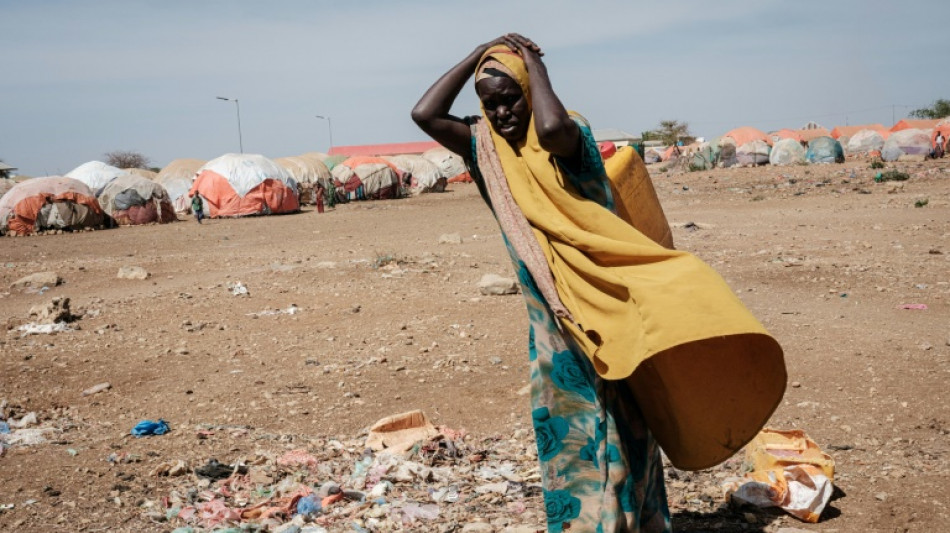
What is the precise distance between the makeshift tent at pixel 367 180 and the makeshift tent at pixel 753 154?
530 inches

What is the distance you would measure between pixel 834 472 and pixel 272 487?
2.49 metres

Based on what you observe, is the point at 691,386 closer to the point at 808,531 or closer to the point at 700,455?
the point at 700,455

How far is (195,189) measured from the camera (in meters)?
24.0

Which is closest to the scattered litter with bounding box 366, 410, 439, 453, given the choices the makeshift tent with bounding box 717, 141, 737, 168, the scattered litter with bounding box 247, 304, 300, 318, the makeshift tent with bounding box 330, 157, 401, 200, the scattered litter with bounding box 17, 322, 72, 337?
the scattered litter with bounding box 247, 304, 300, 318

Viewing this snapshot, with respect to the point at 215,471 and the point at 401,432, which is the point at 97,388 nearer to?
the point at 215,471

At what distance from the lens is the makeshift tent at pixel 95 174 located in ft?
78.0

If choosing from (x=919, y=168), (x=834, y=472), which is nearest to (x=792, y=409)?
(x=834, y=472)

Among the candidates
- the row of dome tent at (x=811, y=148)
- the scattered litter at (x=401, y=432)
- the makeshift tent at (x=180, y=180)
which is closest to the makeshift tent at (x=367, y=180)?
the makeshift tent at (x=180, y=180)

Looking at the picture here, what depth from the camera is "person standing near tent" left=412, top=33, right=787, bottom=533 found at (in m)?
2.21

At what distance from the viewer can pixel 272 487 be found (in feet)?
12.6

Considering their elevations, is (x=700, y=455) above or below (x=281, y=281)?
above

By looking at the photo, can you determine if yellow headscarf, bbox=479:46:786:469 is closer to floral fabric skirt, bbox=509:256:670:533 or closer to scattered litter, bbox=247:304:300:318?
floral fabric skirt, bbox=509:256:670:533

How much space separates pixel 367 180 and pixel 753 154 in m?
14.9

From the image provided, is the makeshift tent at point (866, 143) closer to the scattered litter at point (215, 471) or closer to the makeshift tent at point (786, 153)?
the makeshift tent at point (786, 153)
